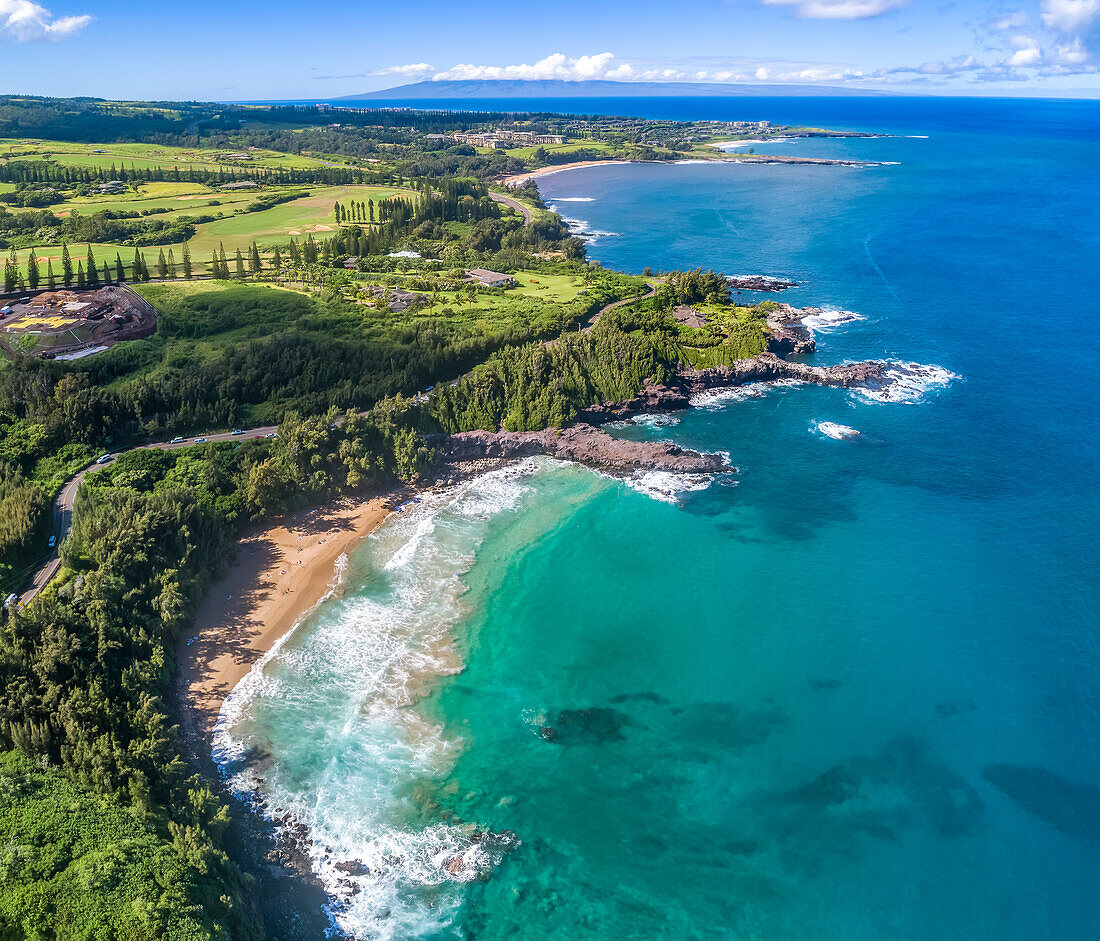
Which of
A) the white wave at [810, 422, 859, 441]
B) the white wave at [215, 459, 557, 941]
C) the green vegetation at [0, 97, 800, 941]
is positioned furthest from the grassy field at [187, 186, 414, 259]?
the white wave at [810, 422, 859, 441]

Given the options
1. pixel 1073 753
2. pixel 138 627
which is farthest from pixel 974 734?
pixel 138 627

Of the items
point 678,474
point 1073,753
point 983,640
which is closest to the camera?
point 1073,753

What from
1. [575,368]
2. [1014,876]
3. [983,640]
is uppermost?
[575,368]

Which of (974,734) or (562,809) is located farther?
(974,734)

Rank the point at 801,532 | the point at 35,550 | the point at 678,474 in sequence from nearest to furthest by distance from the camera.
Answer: the point at 35,550 < the point at 801,532 < the point at 678,474

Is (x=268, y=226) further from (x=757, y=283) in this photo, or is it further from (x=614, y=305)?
(x=757, y=283)

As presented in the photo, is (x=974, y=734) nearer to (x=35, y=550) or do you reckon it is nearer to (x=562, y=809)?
(x=562, y=809)

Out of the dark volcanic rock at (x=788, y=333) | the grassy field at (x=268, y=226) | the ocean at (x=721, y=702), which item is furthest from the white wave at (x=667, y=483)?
the grassy field at (x=268, y=226)
